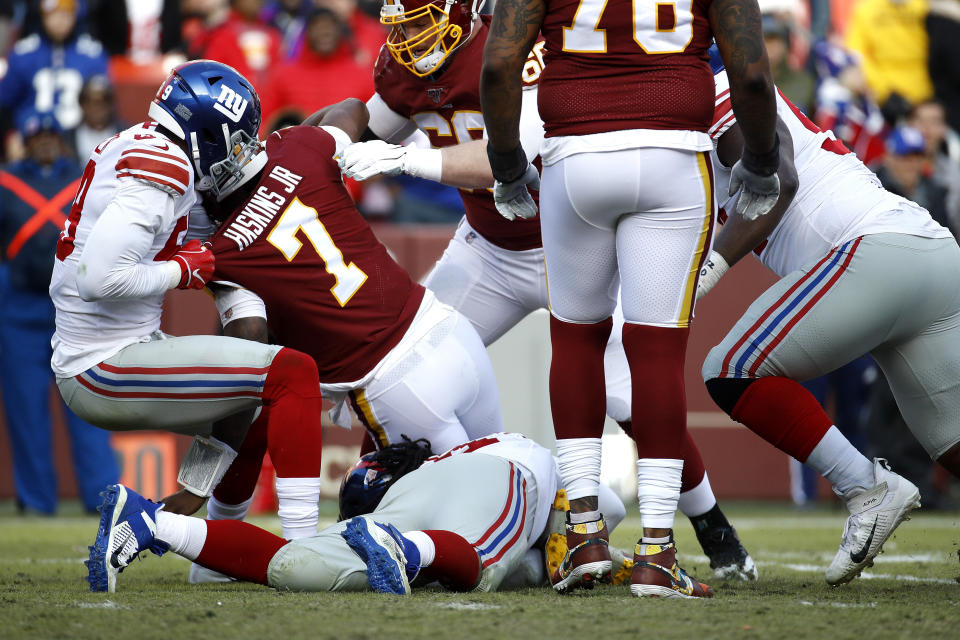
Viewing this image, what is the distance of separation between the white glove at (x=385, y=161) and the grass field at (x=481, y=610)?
1353mm

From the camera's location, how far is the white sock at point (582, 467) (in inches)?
137

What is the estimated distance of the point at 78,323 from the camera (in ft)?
12.1

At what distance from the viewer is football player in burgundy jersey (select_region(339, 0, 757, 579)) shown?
13.6 ft

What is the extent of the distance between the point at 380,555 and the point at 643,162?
1224 mm

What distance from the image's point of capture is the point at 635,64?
3301mm

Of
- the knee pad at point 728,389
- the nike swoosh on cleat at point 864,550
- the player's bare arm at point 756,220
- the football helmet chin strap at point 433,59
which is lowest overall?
the nike swoosh on cleat at point 864,550

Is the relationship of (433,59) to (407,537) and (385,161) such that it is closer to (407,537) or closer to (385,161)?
(385,161)

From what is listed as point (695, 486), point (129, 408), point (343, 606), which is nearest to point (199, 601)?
point (343, 606)

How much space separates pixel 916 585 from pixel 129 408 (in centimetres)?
243

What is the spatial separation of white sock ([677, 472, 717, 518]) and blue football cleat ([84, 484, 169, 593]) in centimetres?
173

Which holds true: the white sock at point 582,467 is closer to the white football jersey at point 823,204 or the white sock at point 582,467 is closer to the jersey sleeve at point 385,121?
the white football jersey at point 823,204

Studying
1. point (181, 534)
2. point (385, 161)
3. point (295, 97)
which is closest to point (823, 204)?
point (385, 161)

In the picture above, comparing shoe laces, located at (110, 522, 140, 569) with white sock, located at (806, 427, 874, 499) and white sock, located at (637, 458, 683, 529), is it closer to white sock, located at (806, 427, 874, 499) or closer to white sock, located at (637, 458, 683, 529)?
white sock, located at (637, 458, 683, 529)

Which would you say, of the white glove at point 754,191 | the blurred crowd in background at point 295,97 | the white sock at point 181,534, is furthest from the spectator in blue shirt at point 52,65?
the white glove at point 754,191
